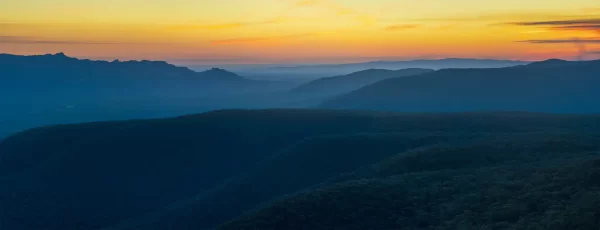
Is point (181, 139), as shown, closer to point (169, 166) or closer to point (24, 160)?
point (169, 166)

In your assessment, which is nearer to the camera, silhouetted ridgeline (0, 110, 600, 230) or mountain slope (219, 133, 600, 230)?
mountain slope (219, 133, 600, 230)

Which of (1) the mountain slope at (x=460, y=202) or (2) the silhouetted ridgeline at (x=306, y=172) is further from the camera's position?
(2) the silhouetted ridgeline at (x=306, y=172)

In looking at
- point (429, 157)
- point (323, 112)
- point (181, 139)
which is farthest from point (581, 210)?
point (323, 112)

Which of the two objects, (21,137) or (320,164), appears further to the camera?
(21,137)

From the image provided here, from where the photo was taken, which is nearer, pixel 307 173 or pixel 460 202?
pixel 460 202

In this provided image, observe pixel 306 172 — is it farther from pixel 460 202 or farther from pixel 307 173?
pixel 460 202

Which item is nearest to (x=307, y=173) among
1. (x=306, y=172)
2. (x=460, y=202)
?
(x=306, y=172)

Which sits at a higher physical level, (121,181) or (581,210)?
(581,210)

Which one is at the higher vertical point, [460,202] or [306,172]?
[460,202]
